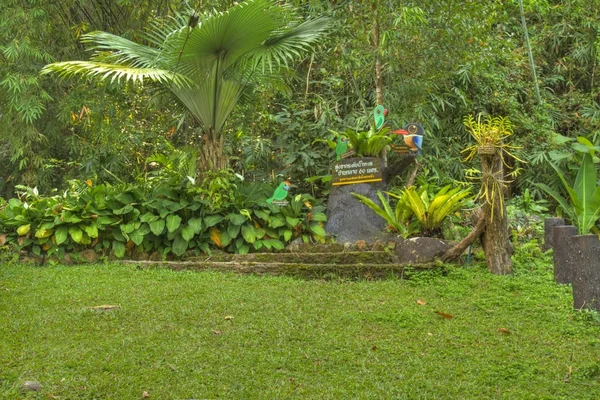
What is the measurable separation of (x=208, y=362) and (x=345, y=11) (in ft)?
18.5

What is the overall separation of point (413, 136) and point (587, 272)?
3.01m

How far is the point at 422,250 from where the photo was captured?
6.43 metres

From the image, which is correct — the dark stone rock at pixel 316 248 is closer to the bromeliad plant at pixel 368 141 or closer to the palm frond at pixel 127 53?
the bromeliad plant at pixel 368 141

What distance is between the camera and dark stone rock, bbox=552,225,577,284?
5.50 metres

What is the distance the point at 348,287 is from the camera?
5914 mm

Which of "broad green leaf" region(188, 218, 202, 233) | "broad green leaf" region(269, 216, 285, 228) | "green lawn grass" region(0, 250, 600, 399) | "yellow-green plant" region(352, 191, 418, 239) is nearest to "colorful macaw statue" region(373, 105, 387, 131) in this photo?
"yellow-green plant" region(352, 191, 418, 239)

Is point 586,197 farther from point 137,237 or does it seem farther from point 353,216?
point 137,237

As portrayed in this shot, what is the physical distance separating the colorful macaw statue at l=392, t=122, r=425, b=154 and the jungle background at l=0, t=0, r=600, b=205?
1005 mm

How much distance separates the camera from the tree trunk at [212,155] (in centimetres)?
796

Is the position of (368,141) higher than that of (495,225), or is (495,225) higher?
(368,141)

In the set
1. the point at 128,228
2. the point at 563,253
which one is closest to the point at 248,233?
the point at 128,228

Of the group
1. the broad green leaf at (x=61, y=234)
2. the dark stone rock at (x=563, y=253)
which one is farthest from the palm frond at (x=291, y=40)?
the dark stone rock at (x=563, y=253)

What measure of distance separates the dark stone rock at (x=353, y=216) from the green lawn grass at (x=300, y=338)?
134cm

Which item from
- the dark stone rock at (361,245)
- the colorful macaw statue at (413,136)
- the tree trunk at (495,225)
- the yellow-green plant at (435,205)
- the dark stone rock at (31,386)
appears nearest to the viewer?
the dark stone rock at (31,386)
